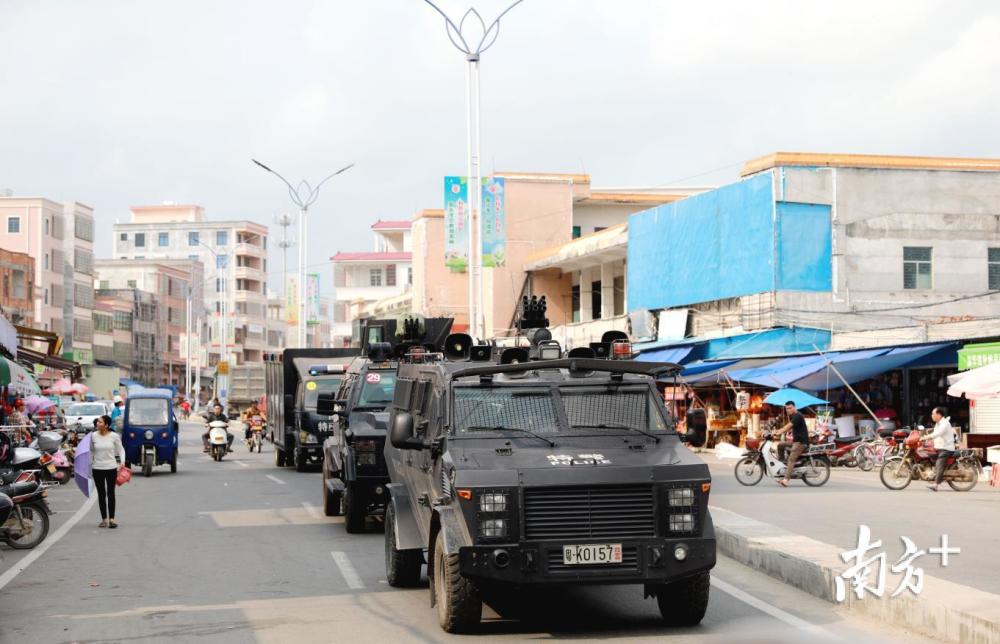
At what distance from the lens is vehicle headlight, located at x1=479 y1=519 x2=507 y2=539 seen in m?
9.51

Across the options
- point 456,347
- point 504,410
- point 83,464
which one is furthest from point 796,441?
point 504,410

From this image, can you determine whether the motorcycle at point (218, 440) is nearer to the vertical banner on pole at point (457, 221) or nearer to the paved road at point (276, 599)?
the vertical banner on pole at point (457, 221)

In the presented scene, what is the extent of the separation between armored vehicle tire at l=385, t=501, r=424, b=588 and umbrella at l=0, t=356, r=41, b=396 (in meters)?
17.3

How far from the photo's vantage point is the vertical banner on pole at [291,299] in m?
92.2

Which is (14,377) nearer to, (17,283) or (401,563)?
(401,563)

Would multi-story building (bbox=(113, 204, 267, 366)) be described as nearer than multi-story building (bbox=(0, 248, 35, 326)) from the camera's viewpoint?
No

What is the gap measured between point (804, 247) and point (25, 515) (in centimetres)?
2784

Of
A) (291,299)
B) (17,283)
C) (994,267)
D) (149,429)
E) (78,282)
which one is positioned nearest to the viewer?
(149,429)

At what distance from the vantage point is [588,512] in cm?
961

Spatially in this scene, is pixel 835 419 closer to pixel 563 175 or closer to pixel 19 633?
pixel 19 633

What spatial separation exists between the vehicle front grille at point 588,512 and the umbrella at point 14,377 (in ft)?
67.0

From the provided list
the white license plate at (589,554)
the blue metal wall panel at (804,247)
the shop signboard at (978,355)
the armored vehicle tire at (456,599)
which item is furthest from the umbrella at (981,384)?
the armored vehicle tire at (456,599)

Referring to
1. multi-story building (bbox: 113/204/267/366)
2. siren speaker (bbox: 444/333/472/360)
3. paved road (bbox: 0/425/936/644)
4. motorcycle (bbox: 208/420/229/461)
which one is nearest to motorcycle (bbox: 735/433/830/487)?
paved road (bbox: 0/425/936/644)

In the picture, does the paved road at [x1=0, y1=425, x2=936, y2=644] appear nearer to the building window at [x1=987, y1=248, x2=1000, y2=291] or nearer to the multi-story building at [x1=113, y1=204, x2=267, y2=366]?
the building window at [x1=987, y1=248, x2=1000, y2=291]
